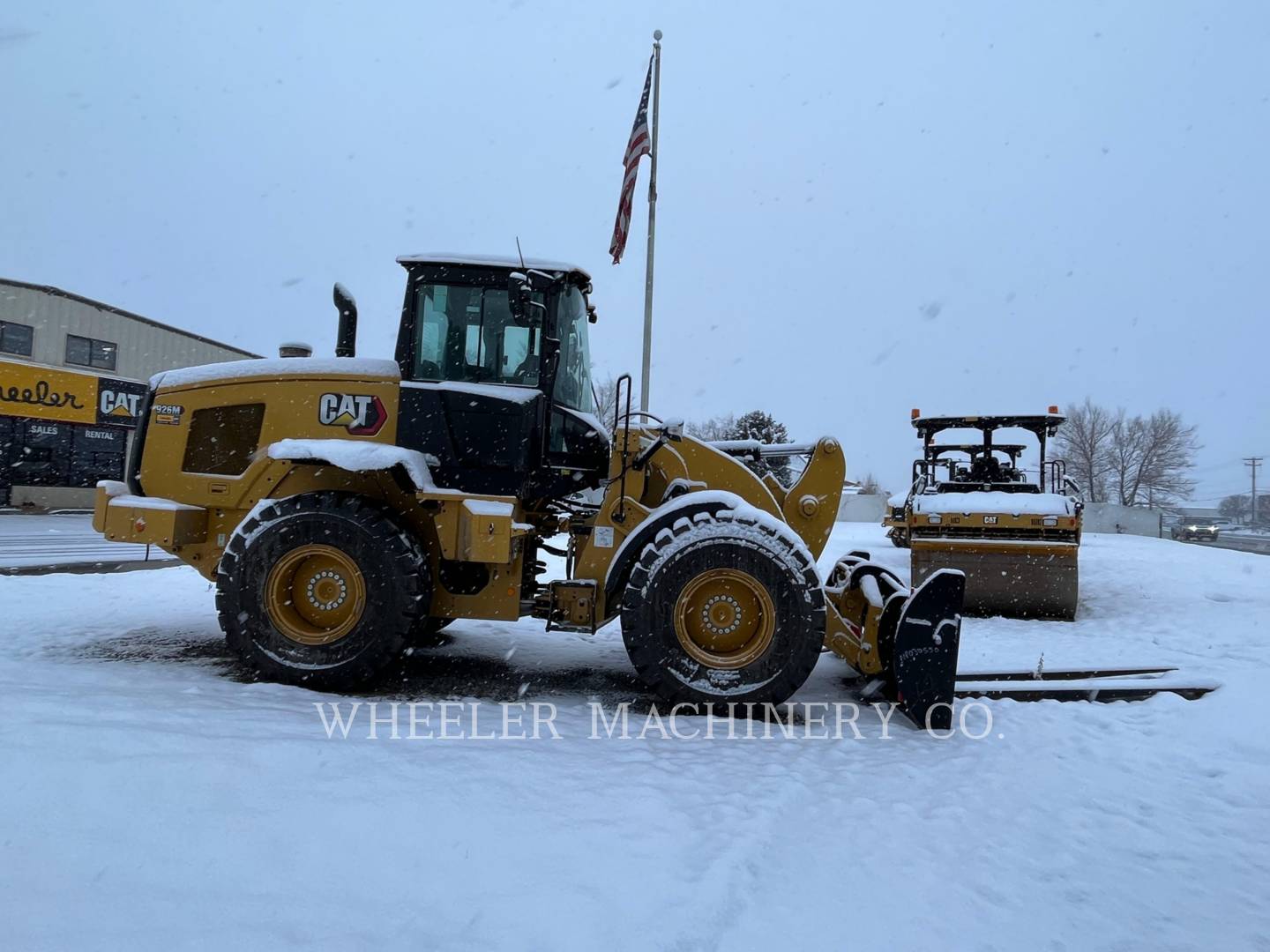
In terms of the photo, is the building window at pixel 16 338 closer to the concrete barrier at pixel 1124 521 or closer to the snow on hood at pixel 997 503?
the snow on hood at pixel 997 503

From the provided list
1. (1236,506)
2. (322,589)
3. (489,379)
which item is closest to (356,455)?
(322,589)

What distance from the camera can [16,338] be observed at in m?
23.0

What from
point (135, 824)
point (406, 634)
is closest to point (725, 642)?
point (406, 634)

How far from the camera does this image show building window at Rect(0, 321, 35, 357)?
74.8ft

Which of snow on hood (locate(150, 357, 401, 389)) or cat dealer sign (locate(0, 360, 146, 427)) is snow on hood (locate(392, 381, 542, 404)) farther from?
cat dealer sign (locate(0, 360, 146, 427))

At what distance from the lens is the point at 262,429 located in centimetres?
518

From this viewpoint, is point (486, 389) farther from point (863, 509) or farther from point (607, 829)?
point (863, 509)

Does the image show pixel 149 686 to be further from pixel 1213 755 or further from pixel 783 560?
pixel 1213 755

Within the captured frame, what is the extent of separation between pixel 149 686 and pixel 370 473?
1667 mm

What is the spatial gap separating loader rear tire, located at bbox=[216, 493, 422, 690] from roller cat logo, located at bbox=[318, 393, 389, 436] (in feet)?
1.81

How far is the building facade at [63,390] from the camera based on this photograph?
22578 mm

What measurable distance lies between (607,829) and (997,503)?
7199 mm

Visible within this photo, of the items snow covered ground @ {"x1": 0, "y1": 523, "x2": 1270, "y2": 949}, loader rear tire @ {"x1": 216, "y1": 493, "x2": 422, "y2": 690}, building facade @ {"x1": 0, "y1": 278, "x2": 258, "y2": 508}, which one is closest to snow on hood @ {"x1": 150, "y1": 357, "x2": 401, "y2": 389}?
loader rear tire @ {"x1": 216, "y1": 493, "x2": 422, "y2": 690}

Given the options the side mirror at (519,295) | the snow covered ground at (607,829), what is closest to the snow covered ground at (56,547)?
the side mirror at (519,295)
